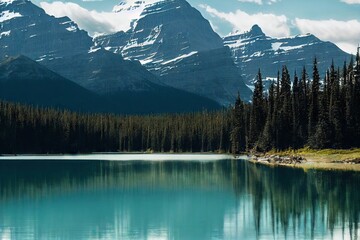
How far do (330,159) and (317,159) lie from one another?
2.80m

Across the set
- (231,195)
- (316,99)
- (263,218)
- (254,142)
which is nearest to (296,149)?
(316,99)

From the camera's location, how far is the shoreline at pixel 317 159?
106m

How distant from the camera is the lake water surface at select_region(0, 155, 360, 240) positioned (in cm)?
4425

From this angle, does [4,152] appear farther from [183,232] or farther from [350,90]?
[183,232]

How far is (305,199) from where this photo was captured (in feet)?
207

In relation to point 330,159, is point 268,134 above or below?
above

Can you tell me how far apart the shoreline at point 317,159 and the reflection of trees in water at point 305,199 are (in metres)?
12.7

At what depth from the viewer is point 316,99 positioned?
140875 mm

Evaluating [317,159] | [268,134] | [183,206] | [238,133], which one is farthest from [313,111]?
[183,206]

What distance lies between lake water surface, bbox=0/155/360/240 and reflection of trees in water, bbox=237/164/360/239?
0.08m

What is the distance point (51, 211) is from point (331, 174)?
46844mm

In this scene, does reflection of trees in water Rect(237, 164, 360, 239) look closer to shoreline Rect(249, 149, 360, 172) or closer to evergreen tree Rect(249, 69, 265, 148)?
shoreline Rect(249, 149, 360, 172)

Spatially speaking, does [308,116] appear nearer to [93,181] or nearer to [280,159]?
[280,159]

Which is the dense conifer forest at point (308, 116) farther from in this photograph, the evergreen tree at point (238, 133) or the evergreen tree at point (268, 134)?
the evergreen tree at point (238, 133)
